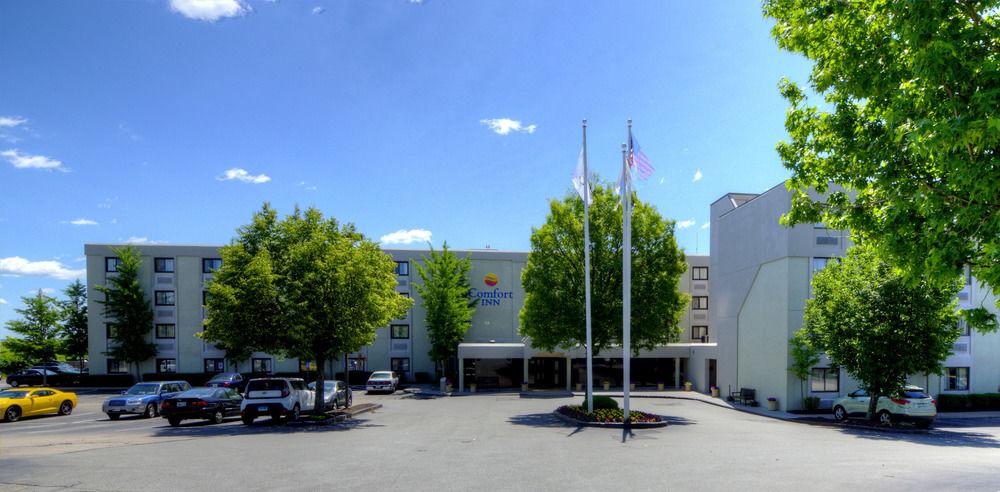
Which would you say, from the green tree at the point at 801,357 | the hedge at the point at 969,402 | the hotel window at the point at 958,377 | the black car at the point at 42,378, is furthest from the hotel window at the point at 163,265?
the hotel window at the point at 958,377

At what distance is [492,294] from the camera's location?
48719mm

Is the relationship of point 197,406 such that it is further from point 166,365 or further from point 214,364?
point 166,365

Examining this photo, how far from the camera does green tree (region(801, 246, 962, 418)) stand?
22500 millimetres

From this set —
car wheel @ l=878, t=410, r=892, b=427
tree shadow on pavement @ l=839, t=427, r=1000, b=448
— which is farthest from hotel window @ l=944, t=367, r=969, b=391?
tree shadow on pavement @ l=839, t=427, r=1000, b=448

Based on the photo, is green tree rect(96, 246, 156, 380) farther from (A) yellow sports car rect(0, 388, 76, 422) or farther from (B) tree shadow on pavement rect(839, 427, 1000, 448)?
(B) tree shadow on pavement rect(839, 427, 1000, 448)

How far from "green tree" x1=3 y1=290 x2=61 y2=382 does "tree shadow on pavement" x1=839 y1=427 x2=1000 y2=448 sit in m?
53.2

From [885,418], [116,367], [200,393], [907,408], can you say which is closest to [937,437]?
[907,408]

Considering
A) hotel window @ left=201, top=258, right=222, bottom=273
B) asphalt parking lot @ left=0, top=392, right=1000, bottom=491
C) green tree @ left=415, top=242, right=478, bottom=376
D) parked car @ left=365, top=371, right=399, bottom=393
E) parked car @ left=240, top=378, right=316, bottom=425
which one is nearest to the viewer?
asphalt parking lot @ left=0, top=392, right=1000, bottom=491

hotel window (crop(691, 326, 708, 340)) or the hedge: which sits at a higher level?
hotel window (crop(691, 326, 708, 340))

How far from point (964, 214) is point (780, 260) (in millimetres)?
23049

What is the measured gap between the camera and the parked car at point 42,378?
45438 millimetres

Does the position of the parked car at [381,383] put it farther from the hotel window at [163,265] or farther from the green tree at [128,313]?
the hotel window at [163,265]

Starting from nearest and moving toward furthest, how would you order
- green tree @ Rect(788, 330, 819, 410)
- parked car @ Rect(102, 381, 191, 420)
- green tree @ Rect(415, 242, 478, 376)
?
parked car @ Rect(102, 381, 191, 420) < green tree @ Rect(788, 330, 819, 410) < green tree @ Rect(415, 242, 478, 376)

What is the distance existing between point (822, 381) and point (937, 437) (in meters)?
9.23
